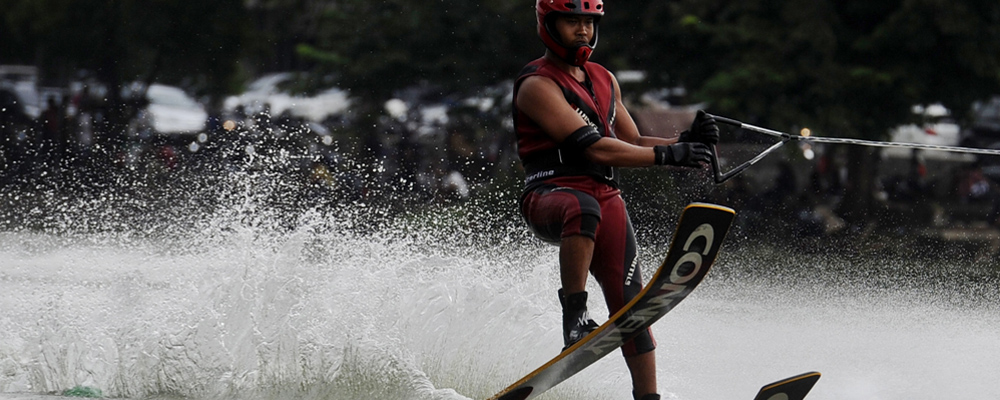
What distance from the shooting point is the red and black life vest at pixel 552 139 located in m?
4.42

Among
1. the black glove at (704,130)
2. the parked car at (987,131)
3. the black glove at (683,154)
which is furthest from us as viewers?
the parked car at (987,131)

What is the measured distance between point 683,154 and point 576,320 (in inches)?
31.2

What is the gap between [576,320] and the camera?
4453 millimetres

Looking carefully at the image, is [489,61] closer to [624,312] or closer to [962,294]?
[962,294]

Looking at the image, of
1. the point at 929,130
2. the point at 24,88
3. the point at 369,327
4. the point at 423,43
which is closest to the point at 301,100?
the point at 423,43

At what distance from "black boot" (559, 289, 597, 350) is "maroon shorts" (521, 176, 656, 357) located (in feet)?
0.33

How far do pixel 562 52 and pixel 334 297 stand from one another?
1.85 meters

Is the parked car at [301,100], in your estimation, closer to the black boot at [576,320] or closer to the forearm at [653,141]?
the forearm at [653,141]

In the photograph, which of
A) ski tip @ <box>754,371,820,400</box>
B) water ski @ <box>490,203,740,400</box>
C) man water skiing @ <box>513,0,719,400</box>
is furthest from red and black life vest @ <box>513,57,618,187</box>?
ski tip @ <box>754,371,820,400</box>

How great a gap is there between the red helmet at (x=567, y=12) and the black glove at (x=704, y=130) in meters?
0.49

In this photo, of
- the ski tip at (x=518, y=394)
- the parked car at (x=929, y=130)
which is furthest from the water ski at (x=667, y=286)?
the parked car at (x=929, y=130)

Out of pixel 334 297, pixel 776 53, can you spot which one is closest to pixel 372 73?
pixel 776 53

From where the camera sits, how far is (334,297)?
5562 millimetres

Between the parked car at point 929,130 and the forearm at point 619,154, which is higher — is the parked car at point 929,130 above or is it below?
above
